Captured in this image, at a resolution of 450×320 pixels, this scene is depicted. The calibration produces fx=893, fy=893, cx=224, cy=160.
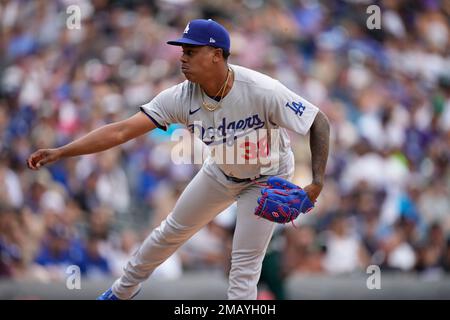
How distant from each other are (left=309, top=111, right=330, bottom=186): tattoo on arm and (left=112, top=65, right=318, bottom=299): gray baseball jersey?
6 centimetres

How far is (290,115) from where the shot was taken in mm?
5309

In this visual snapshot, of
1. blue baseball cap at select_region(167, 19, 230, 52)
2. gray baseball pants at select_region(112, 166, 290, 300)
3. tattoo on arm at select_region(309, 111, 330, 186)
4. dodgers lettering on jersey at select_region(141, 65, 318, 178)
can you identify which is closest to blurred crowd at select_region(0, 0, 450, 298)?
gray baseball pants at select_region(112, 166, 290, 300)

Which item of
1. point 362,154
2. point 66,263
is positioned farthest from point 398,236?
point 66,263

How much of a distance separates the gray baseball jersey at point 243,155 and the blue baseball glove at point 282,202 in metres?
0.18

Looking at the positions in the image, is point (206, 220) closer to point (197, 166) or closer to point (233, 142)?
point (233, 142)

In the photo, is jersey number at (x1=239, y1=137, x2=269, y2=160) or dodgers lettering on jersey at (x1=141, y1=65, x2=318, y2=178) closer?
dodgers lettering on jersey at (x1=141, y1=65, x2=318, y2=178)

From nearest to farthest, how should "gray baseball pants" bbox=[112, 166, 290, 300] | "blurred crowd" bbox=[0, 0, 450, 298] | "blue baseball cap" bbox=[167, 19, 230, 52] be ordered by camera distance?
1. "blue baseball cap" bbox=[167, 19, 230, 52]
2. "gray baseball pants" bbox=[112, 166, 290, 300]
3. "blurred crowd" bbox=[0, 0, 450, 298]

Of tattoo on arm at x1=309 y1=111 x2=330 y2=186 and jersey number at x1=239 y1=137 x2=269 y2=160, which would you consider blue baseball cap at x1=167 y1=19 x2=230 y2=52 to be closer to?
jersey number at x1=239 y1=137 x2=269 y2=160

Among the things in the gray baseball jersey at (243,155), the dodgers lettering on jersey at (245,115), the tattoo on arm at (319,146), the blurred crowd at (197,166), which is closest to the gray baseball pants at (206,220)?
the gray baseball jersey at (243,155)

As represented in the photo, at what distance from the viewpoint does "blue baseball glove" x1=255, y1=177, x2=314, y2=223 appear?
5242mm

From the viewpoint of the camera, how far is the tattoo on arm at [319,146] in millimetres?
5273

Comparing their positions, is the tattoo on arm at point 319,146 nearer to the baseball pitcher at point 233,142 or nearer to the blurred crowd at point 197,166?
the baseball pitcher at point 233,142

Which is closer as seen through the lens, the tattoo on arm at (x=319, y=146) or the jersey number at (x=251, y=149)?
the tattoo on arm at (x=319, y=146)

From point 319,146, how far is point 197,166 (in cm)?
458
